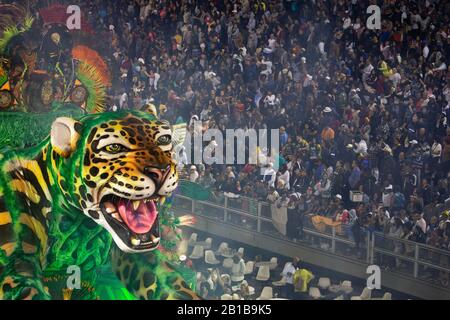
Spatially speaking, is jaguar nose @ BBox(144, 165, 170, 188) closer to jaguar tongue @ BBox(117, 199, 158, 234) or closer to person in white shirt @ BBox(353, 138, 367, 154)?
jaguar tongue @ BBox(117, 199, 158, 234)

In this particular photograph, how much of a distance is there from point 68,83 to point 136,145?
95 cm

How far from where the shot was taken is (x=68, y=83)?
7.14 m

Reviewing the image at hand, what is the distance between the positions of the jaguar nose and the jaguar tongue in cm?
31

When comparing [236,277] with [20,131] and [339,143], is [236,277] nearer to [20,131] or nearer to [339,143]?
[339,143]

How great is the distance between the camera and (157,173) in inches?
248

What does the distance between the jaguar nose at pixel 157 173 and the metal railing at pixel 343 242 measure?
5.38 feet

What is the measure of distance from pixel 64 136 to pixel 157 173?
605mm

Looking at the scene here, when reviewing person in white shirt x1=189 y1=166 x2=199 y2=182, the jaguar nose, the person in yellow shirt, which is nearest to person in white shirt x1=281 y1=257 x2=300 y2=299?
the person in yellow shirt

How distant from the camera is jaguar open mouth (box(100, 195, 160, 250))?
6457mm

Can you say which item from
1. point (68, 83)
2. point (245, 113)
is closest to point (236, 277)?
point (245, 113)

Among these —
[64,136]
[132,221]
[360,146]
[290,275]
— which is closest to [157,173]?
[132,221]

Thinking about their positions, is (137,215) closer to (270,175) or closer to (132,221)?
(132,221)

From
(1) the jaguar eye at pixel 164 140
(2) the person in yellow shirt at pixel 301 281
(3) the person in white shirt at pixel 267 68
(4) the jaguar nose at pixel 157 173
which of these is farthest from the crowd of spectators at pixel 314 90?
(4) the jaguar nose at pixel 157 173

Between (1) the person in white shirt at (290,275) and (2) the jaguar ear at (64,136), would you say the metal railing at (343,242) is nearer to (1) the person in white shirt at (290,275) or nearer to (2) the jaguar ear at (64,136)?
(1) the person in white shirt at (290,275)
